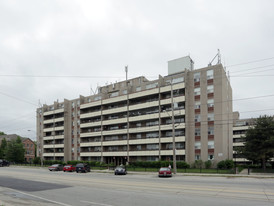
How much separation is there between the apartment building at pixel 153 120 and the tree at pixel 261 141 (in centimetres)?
701

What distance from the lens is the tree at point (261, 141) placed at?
129 feet

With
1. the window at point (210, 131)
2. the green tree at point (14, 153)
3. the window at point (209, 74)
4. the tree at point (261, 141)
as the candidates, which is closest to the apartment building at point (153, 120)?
the window at point (209, 74)

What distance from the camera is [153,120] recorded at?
5759 centimetres

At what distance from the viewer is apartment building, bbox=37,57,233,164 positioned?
49.2m

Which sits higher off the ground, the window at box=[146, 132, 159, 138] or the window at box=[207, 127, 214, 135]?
the window at box=[207, 127, 214, 135]

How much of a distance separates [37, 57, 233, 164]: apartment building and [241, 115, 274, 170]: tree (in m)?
7.01

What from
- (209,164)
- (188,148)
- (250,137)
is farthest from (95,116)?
(250,137)

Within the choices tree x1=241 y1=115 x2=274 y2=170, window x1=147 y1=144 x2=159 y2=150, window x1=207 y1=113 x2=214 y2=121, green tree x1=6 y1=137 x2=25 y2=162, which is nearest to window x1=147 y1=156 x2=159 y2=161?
window x1=147 y1=144 x2=159 y2=150

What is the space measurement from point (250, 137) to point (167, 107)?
62.9ft

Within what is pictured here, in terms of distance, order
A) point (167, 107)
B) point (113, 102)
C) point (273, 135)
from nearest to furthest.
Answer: point (273, 135), point (167, 107), point (113, 102)

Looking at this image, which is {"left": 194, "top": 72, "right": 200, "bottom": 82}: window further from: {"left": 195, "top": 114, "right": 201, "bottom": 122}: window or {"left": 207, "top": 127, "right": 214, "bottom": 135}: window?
{"left": 207, "top": 127, "right": 214, "bottom": 135}: window

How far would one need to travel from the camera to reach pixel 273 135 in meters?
39.1

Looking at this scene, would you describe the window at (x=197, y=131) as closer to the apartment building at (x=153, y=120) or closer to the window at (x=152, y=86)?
the apartment building at (x=153, y=120)

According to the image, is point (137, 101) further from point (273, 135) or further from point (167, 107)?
point (273, 135)
